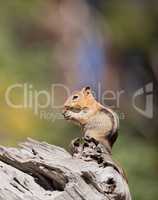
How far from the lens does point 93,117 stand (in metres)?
1.41

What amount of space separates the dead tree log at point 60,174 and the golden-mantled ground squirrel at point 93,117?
3.3 inches

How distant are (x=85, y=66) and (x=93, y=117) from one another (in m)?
1.11

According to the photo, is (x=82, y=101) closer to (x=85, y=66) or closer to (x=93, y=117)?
(x=93, y=117)

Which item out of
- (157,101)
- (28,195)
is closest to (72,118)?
(28,195)

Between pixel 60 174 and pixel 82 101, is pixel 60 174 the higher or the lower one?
the lower one

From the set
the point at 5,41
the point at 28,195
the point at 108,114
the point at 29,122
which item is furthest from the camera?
the point at 5,41

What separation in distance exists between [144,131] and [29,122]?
48cm

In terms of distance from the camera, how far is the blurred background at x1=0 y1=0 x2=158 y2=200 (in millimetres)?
2361

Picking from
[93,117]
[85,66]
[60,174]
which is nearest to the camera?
[60,174]

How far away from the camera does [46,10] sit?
2.67m

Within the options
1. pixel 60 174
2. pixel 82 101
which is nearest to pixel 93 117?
pixel 82 101

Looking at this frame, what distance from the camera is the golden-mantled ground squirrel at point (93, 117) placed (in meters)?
1.38

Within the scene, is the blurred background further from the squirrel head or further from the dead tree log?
the dead tree log

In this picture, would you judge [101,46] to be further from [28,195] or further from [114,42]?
[28,195]
